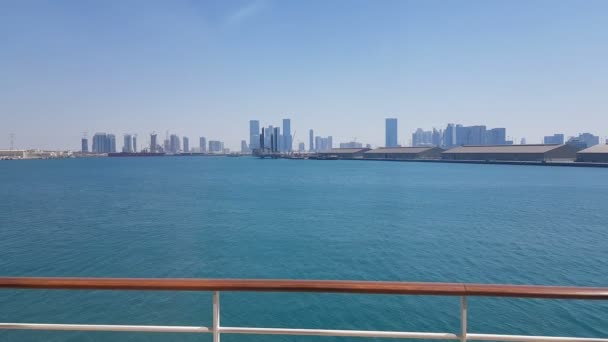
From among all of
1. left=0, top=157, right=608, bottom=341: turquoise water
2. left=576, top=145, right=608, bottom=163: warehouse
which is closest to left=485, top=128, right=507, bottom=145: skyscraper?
left=576, top=145, right=608, bottom=163: warehouse

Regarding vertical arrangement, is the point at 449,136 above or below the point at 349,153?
above

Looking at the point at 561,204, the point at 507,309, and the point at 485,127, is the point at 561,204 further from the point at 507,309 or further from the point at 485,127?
the point at 485,127

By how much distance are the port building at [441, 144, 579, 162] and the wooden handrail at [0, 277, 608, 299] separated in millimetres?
72510

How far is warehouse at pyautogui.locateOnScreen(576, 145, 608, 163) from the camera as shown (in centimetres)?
5378

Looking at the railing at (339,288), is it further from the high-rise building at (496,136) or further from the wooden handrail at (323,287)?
the high-rise building at (496,136)

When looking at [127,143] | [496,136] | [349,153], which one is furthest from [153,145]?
[496,136]

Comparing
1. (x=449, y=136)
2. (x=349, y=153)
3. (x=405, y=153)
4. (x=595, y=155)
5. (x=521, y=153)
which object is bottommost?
(x=595, y=155)

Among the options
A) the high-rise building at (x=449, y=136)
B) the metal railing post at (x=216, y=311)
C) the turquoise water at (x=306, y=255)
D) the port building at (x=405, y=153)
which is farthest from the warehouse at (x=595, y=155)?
the high-rise building at (x=449, y=136)

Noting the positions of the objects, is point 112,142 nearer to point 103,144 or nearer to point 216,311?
point 103,144

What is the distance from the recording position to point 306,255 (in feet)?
35.3

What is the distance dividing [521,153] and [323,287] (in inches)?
2924

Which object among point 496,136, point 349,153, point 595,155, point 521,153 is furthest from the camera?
point 496,136

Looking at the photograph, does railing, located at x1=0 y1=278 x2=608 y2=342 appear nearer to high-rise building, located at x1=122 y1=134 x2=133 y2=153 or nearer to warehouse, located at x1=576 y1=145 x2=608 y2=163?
warehouse, located at x1=576 y1=145 x2=608 y2=163

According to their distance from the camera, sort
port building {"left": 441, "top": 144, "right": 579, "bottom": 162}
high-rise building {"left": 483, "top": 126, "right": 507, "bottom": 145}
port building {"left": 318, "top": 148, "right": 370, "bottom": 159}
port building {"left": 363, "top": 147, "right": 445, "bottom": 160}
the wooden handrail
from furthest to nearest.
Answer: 1. high-rise building {"left": 483, "top": 126, "right": 507, "bottom": 145}
2. port building {"left": 318, "top": 148, "right": 370, "bottom": 159}
3. port building {"left": 363, "top": 147, "right": 445, "bottom": 160}
4. port building {"left": 441, "top": 144, "right": 579, "bottom": 162}
5. the wooden handrail
